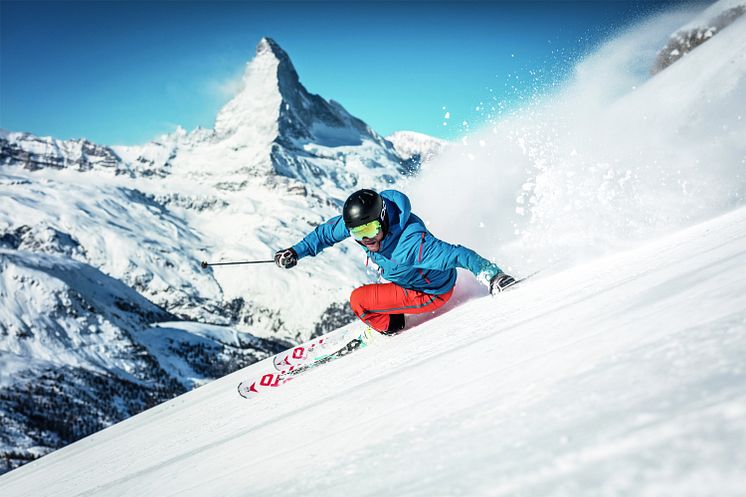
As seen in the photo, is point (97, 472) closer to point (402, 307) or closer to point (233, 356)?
point (402, 307)

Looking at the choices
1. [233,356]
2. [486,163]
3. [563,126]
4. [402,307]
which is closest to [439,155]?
[486,163]

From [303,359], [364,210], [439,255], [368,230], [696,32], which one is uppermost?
[696,32]

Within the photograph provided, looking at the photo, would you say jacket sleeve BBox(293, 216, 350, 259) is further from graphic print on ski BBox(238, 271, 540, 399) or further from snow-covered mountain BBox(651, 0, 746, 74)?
snow-covered mountain BBox(651, 0, 746, 74)

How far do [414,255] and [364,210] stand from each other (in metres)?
0.73

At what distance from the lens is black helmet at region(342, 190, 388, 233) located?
4695 millimetres

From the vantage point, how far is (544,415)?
1205 millimetres

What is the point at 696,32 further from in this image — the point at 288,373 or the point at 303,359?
the point at 288,373

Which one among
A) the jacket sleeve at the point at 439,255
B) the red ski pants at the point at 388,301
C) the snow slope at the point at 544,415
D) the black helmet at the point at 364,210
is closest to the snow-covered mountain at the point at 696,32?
the red ski pants at the point at 388,301

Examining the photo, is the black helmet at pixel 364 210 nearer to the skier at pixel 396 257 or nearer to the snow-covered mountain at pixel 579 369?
the skier at pixel 396 257

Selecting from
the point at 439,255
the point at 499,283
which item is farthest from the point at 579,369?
the point at 439,255

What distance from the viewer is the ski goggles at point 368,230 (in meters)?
4.71

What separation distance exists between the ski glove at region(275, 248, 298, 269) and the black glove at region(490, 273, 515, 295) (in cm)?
263

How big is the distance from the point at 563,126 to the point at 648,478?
38.4 feet

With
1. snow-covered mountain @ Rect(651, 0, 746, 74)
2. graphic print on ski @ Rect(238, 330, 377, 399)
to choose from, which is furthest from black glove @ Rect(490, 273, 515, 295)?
snow-covered mountain @ Rect(651, 0, 746, 74)
